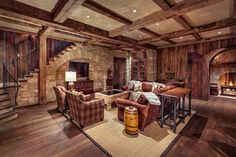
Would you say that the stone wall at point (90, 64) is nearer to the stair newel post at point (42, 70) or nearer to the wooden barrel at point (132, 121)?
the stair newel post at point (42, 70)

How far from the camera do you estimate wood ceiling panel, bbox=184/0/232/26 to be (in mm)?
2916

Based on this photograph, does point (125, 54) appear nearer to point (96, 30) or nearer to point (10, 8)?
point (96, 30)

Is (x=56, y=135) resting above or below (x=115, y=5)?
below

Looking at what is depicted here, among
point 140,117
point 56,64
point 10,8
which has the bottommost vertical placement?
point 140,117

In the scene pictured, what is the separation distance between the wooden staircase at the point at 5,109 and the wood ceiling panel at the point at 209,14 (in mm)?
5905

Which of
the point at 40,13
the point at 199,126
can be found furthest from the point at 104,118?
the point at 40,13

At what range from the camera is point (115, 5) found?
9.13ft

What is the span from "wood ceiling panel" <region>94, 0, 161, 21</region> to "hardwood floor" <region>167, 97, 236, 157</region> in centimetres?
313

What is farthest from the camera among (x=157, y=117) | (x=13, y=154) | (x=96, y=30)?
(x=96, y=30)

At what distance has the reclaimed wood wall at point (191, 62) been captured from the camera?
604 centimetres

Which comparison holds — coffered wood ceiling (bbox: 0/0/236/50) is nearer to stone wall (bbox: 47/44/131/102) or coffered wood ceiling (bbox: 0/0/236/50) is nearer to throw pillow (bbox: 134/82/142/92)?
stone wall (bbox: 47/44/131/102)

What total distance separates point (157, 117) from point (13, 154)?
3364 millimetres

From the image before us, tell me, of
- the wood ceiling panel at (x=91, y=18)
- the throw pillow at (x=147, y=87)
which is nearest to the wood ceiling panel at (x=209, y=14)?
the wood ceiling panel at (x=91, y=18)

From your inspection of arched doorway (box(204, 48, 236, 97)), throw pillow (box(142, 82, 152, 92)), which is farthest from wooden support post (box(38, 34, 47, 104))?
arched doorway (box(204, 48, 236, 97))
